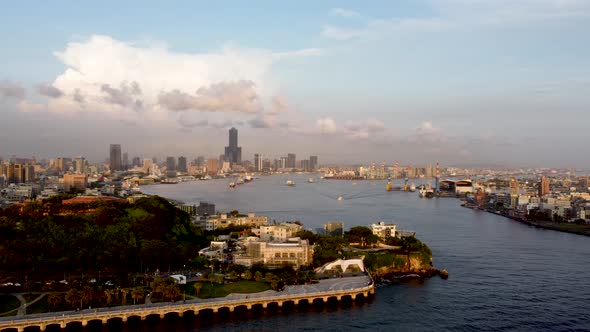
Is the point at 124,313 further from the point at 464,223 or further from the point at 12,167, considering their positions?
the point at 12,167

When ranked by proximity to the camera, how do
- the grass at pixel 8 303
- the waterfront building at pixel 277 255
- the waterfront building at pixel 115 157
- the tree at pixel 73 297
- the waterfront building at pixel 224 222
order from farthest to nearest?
the waterfront building at pixel 115 157
the waterfront building at pixel 224 222
the waterfront building at pixel 277 255
the tree at pixel 73 297
the grass at pixel 8 303

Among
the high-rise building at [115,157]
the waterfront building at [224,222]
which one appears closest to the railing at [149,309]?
the waterfront building at [224,222]

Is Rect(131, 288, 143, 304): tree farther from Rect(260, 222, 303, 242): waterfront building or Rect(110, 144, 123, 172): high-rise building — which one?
Rect(110, 144, 123, 172): high-rise building

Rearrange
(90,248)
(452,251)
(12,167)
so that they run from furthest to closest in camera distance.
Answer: (12,167), (452,251), (90,248)

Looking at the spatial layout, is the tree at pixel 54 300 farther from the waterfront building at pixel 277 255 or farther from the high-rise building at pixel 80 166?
the high-rise building at pixel 80 166

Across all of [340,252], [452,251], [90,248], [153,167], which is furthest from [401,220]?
[153,167]

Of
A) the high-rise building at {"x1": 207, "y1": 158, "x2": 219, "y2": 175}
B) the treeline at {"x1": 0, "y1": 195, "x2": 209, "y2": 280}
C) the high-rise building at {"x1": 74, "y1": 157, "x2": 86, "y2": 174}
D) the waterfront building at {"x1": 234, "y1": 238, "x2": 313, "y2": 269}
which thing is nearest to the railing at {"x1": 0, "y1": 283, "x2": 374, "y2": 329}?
the waterfront building at {"x1": 234, "y1": 238, "x2": 313, "y2": 269}

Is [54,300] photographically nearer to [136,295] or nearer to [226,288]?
[136,295]
